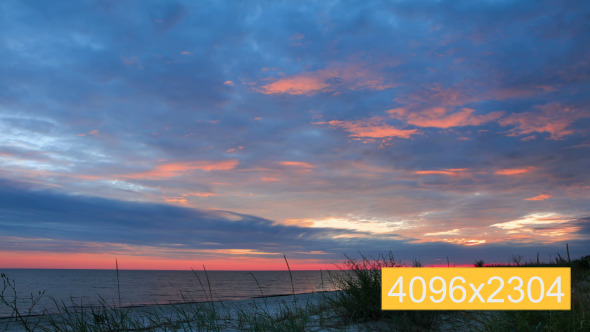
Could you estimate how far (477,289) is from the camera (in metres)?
4.16

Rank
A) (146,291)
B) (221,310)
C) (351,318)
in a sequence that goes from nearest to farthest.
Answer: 1. (351,318)
2. (221,310)
3. (146,291)

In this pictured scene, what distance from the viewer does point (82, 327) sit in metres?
4.61

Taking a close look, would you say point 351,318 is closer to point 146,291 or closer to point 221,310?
point 221,310

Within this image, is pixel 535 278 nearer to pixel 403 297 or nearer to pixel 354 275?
pixel 403 297

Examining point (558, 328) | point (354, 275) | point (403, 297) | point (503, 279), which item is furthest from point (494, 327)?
point (354, 275)

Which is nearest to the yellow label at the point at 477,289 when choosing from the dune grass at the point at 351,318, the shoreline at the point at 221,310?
the dune grass at the point at 351,318

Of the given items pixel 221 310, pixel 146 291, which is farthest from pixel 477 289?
pixel 146 291

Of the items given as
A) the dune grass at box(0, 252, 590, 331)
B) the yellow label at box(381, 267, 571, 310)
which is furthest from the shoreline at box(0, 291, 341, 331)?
the yellow label at box(381, 267, 571, 310)

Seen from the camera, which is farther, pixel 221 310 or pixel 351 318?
pixel 221 310

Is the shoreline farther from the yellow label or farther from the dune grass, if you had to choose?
the yellow label

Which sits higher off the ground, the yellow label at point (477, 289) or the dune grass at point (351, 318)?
the yellow label at point (477, 289)

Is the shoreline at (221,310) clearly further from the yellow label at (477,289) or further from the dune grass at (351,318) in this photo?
the yellow label at (477,289)

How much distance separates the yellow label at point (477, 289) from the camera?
4019 millimetres

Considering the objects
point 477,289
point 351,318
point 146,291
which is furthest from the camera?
point 146,291
